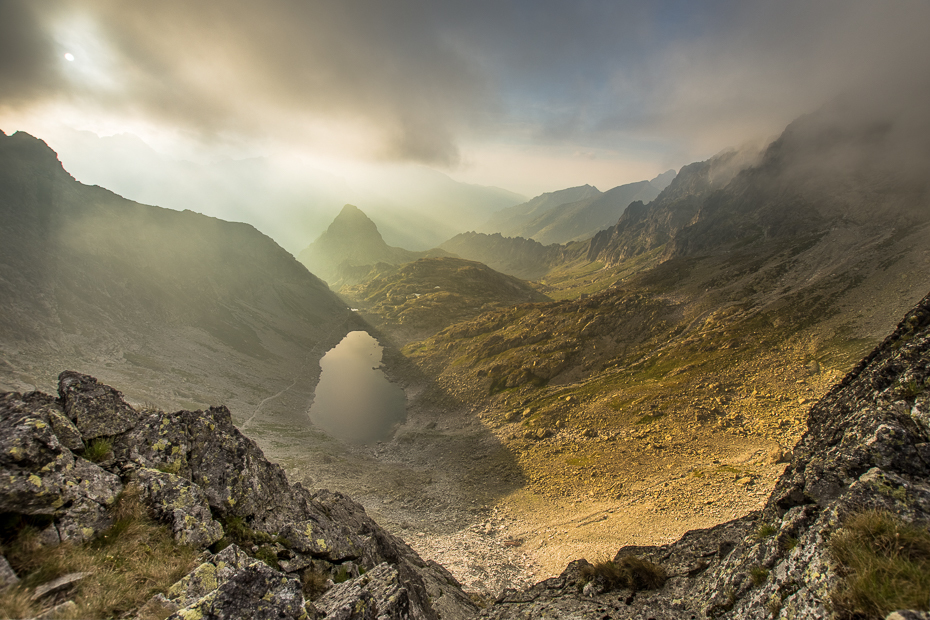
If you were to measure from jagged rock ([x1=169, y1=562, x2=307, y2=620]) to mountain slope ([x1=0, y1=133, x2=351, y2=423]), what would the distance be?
72.8m

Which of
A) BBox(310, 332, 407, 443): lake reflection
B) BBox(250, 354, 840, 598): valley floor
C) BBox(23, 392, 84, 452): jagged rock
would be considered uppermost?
BBox(23, 392, 84, 452): jagged rock

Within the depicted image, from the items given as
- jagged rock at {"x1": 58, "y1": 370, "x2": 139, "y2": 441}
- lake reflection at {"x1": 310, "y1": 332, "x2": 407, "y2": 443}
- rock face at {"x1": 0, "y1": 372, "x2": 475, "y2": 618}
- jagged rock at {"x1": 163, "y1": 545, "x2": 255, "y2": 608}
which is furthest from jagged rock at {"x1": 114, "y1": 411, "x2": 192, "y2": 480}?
lake reflection at {"x1": 310, "y1": 332, "x2": 407, "y2": 443}

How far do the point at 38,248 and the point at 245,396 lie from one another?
7526 cm

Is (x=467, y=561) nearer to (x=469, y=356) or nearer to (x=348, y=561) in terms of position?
(x=348, y=561)

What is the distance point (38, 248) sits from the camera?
321 ft

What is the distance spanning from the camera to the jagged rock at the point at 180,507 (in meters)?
11.8

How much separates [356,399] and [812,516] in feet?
Result: 309

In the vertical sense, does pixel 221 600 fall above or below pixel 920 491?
above

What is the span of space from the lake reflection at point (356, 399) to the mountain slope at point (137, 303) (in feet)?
20.6

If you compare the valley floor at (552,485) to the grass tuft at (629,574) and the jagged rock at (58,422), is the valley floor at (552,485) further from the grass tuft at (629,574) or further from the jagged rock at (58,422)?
the jagged rock at (58,422)

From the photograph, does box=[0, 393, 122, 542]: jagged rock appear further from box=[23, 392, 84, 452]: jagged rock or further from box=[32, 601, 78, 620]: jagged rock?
box=[32, 601, 78, 620]: jagged rock

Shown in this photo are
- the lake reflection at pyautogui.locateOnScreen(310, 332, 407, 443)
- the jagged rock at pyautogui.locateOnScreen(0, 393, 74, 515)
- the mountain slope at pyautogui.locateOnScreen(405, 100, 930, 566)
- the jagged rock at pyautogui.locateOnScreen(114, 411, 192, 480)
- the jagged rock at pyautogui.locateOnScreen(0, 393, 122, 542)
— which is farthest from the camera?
the lake reflection at pyautogui.locateOnScreen(310, 332, 407, 443)

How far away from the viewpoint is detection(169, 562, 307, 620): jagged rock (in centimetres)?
866

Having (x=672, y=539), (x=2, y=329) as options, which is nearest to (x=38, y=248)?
(x=2, y=329)
